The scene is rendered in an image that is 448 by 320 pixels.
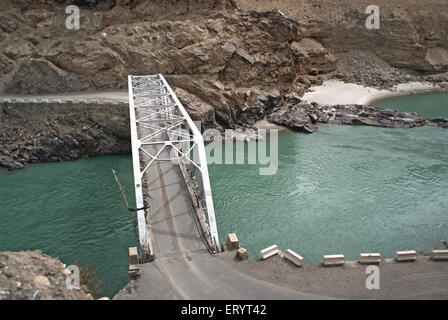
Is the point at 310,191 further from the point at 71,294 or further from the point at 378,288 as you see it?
the point at 71,294

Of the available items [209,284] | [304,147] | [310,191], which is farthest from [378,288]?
[304,147]

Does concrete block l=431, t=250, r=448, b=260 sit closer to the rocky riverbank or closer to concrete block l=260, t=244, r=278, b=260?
concrete block l=260, t=244, r=278, b=260

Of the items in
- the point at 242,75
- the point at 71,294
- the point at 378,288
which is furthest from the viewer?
the point at 242,75

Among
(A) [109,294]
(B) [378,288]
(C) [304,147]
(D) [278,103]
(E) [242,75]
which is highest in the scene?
(E) [242,75]

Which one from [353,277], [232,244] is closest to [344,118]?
[353,277]

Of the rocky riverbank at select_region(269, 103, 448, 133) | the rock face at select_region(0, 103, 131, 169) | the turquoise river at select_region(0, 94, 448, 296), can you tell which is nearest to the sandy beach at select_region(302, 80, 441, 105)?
the rocky riverbank at select_region(269, 103, 448, 133)

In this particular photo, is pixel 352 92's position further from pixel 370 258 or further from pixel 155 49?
pixel 370 258

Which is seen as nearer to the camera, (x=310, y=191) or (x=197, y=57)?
(x=310, y=191)
